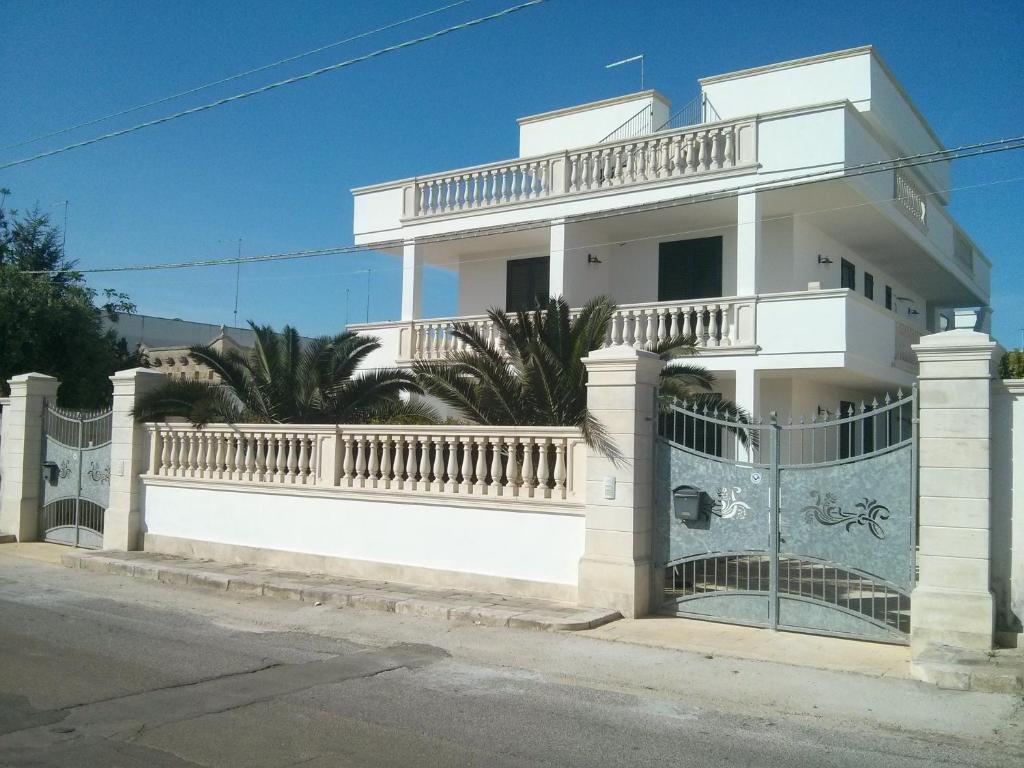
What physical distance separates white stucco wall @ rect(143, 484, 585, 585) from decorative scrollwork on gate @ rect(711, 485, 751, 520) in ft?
5.28

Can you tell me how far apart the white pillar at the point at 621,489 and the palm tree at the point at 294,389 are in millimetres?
5194

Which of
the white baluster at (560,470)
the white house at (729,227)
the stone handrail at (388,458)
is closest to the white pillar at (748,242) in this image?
the white house at (729,227)

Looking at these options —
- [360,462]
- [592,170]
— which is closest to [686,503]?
[360,462]

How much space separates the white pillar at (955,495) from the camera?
8.38m

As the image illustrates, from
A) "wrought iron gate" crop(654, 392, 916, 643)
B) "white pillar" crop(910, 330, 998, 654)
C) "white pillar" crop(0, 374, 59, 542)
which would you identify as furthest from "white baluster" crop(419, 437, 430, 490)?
"white pillar" crop(0, 374, 59, 542)

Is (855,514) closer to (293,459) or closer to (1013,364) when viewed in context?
(293,459)

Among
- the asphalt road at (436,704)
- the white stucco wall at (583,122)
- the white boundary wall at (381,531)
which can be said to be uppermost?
the white stucco wall at (583,122)

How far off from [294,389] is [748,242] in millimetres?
8507

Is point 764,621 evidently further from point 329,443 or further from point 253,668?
point 329,443

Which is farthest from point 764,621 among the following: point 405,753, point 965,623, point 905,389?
point 905,389

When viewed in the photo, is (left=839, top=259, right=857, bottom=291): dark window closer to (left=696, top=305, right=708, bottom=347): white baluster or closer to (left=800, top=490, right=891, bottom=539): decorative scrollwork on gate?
(left=696, top=305, right=708, bottom=347): white baluster

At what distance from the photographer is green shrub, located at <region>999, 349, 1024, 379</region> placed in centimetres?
2339

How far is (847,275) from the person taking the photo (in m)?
20.9

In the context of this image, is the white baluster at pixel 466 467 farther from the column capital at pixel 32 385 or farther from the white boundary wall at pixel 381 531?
the column capital at pixel 32 385
